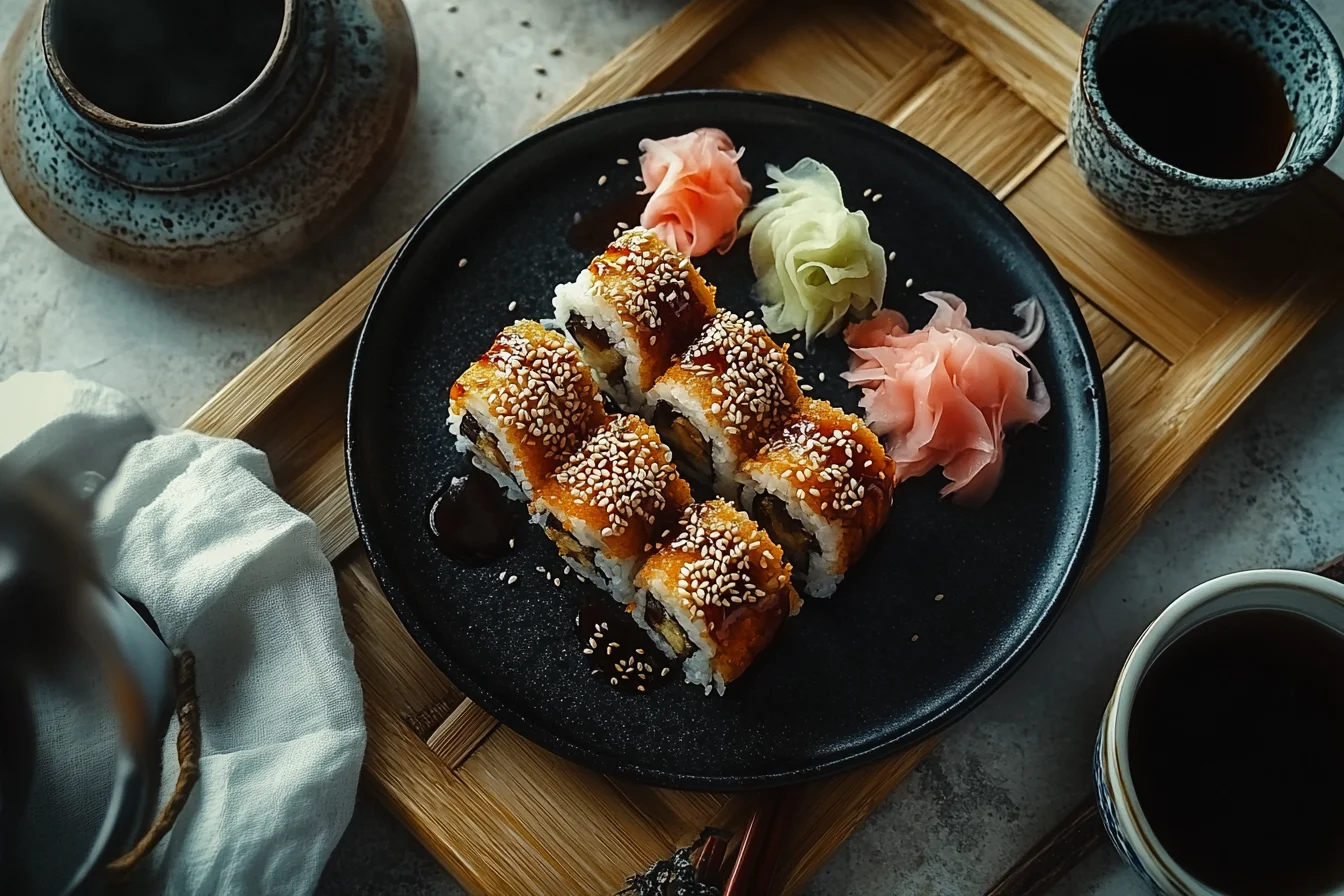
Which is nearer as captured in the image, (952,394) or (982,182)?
(952,394)

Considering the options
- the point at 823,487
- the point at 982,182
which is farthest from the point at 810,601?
the point at 982,182

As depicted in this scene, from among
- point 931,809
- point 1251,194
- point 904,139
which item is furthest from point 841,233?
point 931,809

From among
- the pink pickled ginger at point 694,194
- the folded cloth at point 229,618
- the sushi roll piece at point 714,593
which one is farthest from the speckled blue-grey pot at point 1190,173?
the folded cloth at point 229,618

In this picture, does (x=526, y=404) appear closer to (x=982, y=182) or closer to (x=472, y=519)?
(x=472, y=519)

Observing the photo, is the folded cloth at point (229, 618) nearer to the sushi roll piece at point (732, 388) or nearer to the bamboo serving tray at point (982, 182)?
the bamboo serving tray at point (982, 182)

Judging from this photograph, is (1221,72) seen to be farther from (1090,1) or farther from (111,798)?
(111,798)
